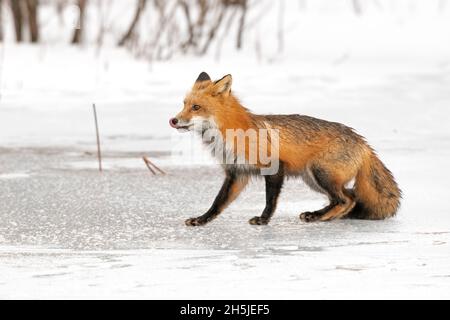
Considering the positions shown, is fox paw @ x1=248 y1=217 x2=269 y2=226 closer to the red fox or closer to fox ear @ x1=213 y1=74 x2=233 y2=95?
the red fox

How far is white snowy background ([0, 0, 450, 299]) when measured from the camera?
4.45 metres

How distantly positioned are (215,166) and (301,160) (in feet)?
6.75

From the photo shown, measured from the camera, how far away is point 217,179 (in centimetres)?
→ 721

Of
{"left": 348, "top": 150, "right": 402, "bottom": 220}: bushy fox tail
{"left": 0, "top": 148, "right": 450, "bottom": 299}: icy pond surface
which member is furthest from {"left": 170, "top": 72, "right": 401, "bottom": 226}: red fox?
{"left": 0, "top": 148, "right": 450, "bottom": 299}: icy pond surface

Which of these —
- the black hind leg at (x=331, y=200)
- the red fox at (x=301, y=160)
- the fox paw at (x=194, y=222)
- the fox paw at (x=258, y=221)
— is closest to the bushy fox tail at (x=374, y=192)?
the red fox at (x=301, y=160)

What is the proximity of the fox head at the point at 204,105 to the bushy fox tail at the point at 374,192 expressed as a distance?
3.00ft

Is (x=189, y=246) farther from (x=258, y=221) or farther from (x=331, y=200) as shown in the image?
(x=331, y=200)

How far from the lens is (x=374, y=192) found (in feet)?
19.2

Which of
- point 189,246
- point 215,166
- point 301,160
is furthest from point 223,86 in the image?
point 215,166

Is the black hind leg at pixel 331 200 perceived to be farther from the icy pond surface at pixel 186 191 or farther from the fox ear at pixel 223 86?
the fox ear at pixel 223 86

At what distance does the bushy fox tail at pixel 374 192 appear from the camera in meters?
5.83
